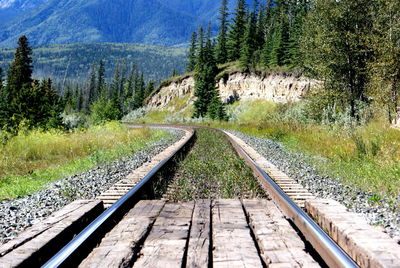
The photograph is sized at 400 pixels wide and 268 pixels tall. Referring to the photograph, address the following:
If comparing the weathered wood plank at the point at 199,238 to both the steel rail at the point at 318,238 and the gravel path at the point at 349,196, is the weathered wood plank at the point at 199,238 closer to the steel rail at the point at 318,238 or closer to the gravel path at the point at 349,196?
the steel rail at the point at 318,238

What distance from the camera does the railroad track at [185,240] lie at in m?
2.14

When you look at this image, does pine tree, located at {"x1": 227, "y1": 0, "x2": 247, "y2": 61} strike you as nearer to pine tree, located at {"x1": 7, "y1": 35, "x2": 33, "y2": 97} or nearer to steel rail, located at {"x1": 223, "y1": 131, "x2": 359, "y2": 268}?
pine tree, located at {"x1": 7, "y1": 35, "x2": 33, "y2": 97}

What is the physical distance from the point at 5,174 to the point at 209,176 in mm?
5611

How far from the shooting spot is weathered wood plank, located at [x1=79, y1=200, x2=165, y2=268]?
216cm

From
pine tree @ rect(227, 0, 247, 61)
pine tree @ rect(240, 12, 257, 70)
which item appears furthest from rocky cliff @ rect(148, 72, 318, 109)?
pine tree @ rect(227, 0, 247, 61)

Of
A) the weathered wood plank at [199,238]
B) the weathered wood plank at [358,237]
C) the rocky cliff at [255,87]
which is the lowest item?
the weathered wood plank at [199,238]

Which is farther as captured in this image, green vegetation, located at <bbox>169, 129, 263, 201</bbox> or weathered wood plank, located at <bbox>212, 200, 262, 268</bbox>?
green vegetation, located at <bbox>169, 129, 263, 201</bbox>

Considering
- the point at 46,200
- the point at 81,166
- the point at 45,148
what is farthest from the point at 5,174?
the point at 46,200

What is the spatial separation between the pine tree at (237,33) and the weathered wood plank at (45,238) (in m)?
65.2

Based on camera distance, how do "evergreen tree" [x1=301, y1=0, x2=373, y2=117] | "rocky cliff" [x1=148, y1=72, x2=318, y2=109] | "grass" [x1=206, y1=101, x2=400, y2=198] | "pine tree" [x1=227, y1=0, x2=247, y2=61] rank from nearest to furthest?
"grass" [x1=206, y1=101, x2=400, y2=198] → "evergreen tree" [x1=301, y1=0, x2=373, y2=117] → "rocky cliff" [x1=148, y1=72, x2=318, y2=109] → "pine tree" [x1=227, y1=0, x2=247, y2=61]

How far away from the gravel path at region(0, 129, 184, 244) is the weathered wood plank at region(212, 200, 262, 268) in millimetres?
2016

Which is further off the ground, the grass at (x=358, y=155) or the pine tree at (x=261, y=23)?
the pine tree at (x=261, y=23)

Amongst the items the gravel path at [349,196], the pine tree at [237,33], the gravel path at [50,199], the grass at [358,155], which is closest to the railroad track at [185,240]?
the gravel path at [50,199]

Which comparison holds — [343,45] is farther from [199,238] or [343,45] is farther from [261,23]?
[261,23]
